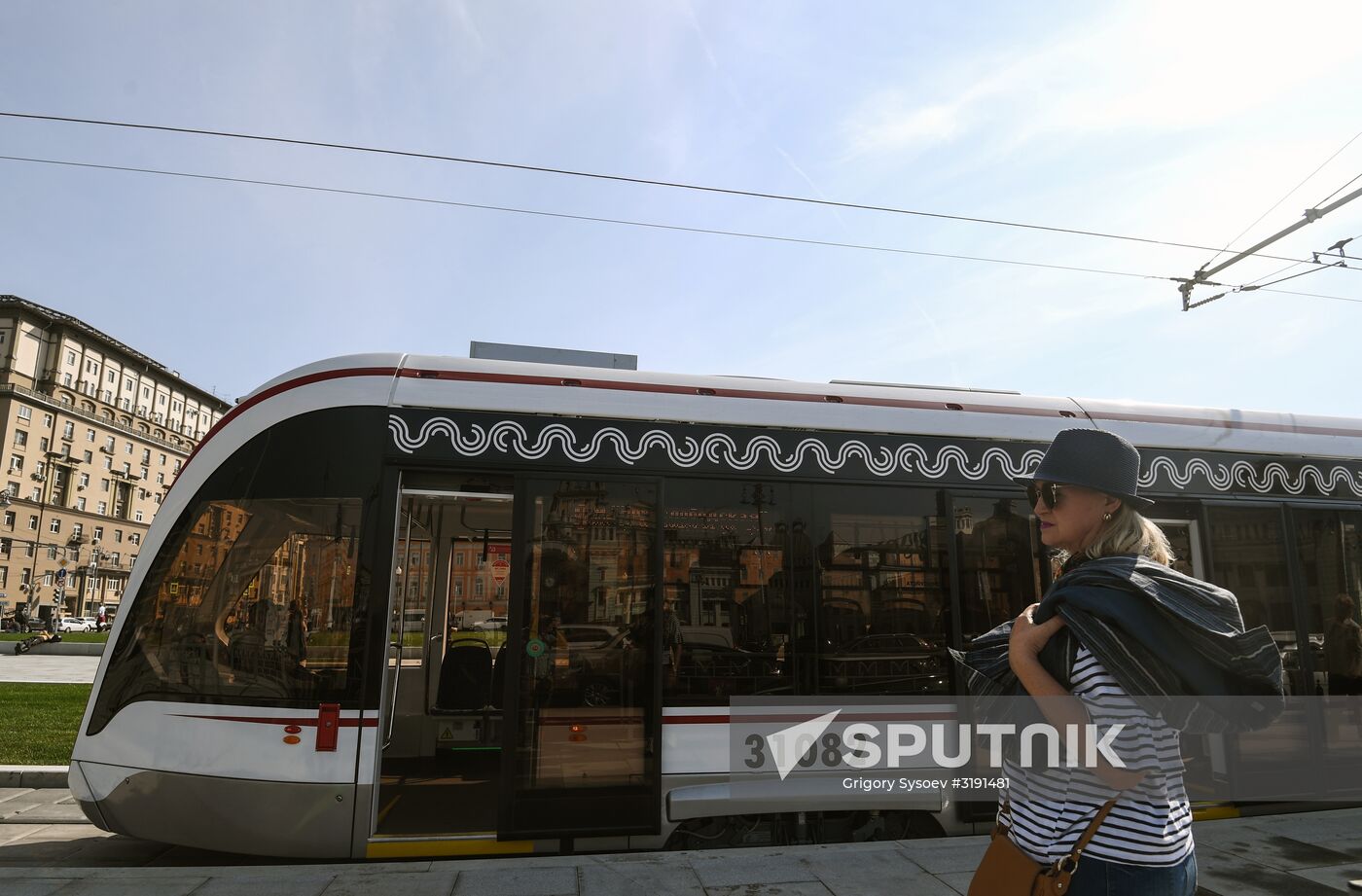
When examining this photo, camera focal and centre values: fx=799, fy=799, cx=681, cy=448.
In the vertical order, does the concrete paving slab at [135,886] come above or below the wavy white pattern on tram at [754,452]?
below

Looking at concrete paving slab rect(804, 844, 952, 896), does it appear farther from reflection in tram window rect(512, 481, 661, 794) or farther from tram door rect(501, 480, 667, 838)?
reflection in tram window rect(512, 481, 661, 794)

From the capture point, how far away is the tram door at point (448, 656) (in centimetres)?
697

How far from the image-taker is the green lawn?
898cm

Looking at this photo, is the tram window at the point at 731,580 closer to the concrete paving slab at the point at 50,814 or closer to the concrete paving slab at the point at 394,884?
the concrete paving slab at the point at 394,884

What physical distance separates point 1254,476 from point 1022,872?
6.39 metres

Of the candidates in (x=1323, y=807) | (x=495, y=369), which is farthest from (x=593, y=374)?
(x=1323, y=807)

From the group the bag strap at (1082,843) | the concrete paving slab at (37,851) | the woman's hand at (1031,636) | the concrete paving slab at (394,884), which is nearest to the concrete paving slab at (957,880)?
the concrete paving slab at (394,884)

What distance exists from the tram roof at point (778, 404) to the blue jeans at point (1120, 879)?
4.26 m

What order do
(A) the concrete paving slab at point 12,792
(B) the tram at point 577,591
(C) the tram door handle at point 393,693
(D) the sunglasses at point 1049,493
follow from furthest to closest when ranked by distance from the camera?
(A) the concrete paving slab at point 12,792 → (C) the tram door handle at point 393,693 → (B) the tram at point 577,591 → (D) the sunglasses at point 1049,493

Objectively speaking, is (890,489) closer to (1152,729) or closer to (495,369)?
(495,369)

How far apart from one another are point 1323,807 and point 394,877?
7249 millimetres

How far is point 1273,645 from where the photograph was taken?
5.38ft

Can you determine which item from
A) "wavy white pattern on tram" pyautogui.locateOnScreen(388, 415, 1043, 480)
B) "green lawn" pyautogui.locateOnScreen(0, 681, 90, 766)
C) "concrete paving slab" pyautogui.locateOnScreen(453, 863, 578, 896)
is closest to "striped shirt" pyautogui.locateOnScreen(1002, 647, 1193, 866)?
"concrete paving slab" pyautogui.locateOnScreen(453, 863, 578, 896)

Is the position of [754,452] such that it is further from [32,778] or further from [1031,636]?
[32,778]
